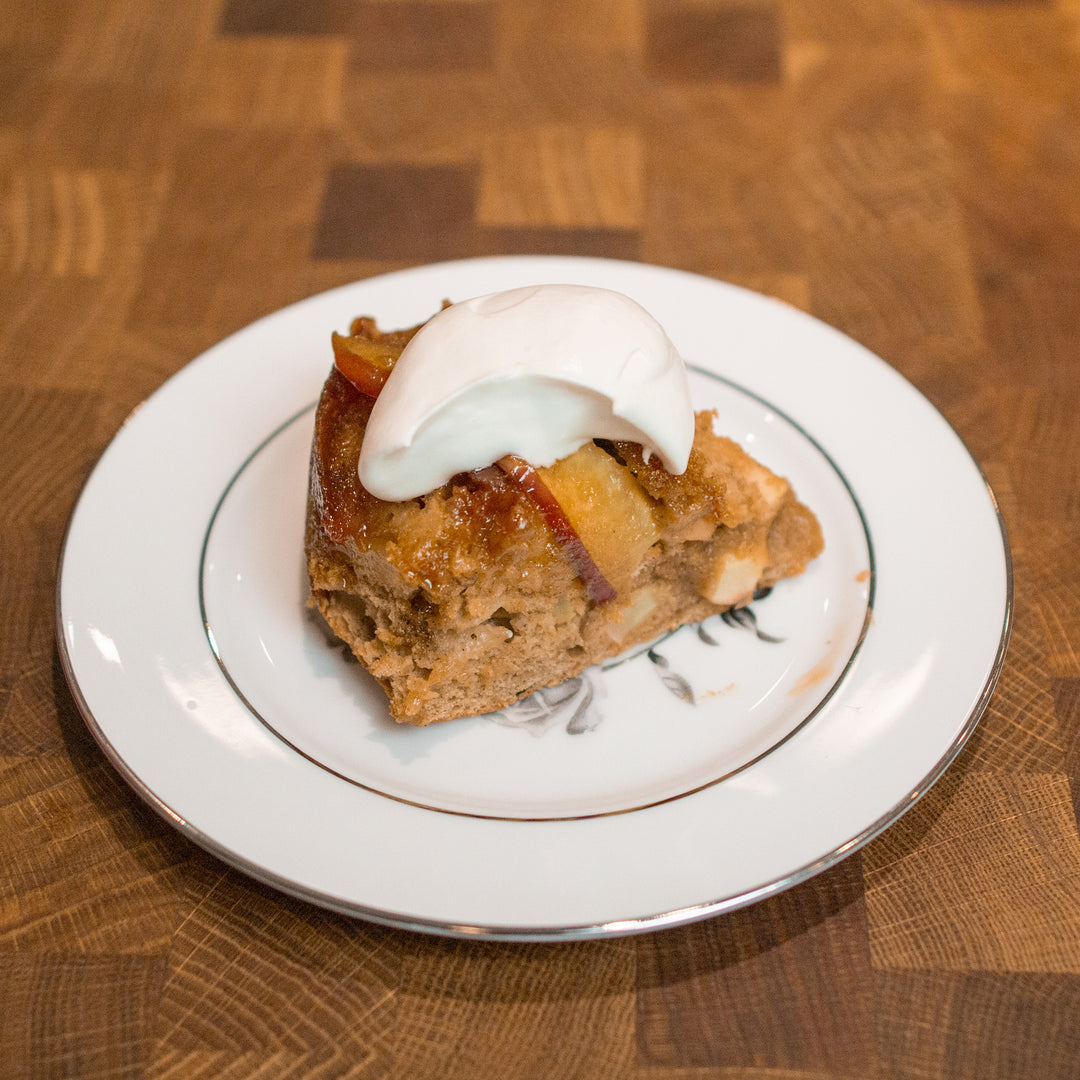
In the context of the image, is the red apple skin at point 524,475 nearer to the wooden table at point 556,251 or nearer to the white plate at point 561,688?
the white plate at point 561,688

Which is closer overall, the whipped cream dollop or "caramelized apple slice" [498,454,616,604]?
the whipped cream dollop

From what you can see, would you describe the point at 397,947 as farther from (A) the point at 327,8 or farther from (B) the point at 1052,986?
(A) the point at 327,8

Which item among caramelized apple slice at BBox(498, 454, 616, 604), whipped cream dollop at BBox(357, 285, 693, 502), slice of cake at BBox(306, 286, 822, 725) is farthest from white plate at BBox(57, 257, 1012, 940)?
whipped cream dollop at BBox(357, 285, 693, 502)

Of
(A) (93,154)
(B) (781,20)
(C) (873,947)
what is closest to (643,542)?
(C) (873,947)

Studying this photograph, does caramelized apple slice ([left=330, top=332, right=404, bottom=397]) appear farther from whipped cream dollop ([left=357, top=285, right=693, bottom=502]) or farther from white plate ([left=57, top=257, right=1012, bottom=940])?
white plate ([left=57, top=257, right=1012, bottom=940])

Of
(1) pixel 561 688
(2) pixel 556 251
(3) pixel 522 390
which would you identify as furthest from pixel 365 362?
(2) pixel 556 251

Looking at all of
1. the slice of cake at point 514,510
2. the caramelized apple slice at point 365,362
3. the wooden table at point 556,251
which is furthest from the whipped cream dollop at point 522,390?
the wooden table at point 556,251
